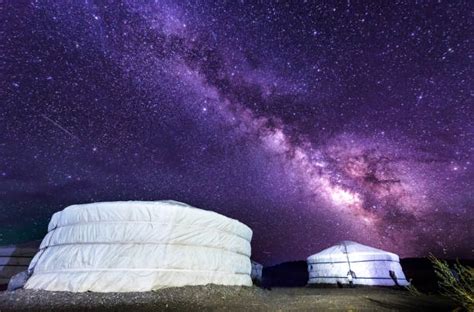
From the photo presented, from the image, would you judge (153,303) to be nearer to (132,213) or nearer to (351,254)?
(132,213)

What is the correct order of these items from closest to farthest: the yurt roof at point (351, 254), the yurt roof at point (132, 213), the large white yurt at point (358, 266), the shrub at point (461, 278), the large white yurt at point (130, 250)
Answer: the shrub at point (461, 278) < the large white yurt at point (130, 250) < the yurt roof at point (132, 213) < the large white yurt at point (358, 266) < the yurt roof at point (351, 254)

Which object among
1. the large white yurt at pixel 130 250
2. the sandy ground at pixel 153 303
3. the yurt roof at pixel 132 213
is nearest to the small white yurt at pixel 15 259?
the large white yurt at pixel 130 250

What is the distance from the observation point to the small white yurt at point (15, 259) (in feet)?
29.7

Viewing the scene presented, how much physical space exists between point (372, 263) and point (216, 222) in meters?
8.99

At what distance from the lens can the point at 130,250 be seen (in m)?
5.54

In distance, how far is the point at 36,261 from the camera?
6.03 meters

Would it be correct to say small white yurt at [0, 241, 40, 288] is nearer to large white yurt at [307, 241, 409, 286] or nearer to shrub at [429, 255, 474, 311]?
shrub at [429, 255, 474, 311]

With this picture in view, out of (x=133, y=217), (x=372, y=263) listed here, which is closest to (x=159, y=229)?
(x=133, y=217)

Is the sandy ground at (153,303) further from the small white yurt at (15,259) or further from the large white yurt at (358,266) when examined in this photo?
the large white yurt at (358,266)

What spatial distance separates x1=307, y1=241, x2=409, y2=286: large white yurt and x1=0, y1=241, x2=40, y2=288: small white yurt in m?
12.3

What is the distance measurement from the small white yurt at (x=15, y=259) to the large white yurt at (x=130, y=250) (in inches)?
156

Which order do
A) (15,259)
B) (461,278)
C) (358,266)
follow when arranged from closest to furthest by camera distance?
1. (461,278)
2. (15,259)
3. (358,266)

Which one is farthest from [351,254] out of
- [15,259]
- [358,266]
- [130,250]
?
[15,259]

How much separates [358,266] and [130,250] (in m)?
10.6
